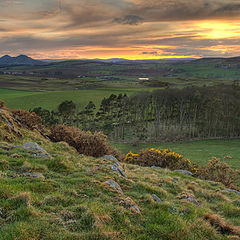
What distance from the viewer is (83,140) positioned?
810 inches

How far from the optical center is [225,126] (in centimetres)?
6631

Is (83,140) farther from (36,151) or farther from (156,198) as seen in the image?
(156,198)

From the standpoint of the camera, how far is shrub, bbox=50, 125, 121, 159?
20.5 m

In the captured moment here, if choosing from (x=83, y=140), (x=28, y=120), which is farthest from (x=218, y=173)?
(x=28, y=120)

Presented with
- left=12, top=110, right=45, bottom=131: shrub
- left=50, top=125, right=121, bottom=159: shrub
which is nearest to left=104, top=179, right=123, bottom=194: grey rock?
left=50, top=125, right=121, bottom=159: shrub

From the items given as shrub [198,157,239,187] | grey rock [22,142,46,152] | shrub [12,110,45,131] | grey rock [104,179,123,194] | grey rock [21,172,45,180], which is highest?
shrub [12,110,45,131]

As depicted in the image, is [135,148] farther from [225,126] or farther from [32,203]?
[32,203]

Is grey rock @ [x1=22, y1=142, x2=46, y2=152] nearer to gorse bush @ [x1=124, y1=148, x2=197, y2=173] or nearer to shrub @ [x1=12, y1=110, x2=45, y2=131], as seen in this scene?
shrub @ [x1=12, y1=110, x2=45, y2=131]

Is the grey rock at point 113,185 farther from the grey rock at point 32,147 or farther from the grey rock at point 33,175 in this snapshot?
the grey rock at point 32,147

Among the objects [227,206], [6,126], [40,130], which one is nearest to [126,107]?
[40,130]

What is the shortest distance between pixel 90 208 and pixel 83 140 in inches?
528

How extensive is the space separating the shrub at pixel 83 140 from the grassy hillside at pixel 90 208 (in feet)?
25.5

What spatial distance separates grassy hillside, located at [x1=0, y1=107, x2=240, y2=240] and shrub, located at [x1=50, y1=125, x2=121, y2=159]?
7783mm

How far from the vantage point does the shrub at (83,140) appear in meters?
20.5
